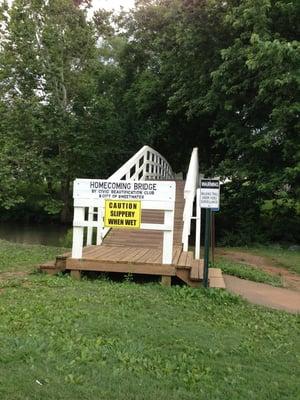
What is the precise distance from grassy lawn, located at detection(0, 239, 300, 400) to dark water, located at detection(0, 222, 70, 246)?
14302mm

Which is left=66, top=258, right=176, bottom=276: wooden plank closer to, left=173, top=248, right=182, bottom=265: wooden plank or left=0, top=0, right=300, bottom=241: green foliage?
left=173, top=248, right=182, bottom=265: wooden plank

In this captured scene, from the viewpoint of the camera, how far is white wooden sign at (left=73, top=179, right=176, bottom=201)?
8266 mm

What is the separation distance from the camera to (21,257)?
11.1 m

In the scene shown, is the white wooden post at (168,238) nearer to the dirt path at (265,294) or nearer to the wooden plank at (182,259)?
the wooden plank at (182,259)

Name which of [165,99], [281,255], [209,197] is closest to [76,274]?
[209,197]

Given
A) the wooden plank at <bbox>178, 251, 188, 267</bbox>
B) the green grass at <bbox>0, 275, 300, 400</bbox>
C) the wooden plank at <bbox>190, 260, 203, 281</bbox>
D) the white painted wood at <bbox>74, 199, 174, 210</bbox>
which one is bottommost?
the green grass at <bbox>0, 275, 300, 400</bbox>

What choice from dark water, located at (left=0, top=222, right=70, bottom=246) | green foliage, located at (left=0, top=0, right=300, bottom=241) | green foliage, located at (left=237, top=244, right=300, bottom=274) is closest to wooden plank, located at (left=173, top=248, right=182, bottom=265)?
green foliage, located at (left=237, top=244, right=300, bottom=274)

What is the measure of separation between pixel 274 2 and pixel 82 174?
13.3 metres

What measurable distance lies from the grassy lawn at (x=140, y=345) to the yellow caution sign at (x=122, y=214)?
3.51 ft

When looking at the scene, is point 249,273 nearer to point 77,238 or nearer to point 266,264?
point 266,264

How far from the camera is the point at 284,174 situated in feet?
47.9

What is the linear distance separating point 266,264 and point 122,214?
5.29m

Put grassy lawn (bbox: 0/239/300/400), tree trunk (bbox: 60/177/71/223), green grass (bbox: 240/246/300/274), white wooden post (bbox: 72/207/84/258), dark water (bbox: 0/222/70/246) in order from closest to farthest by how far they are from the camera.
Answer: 1. grassy lawn (bbox: 0/239/300/400)
2. white wooden post (bbox: 72/207/84/258)
3. green grass (bbox: 240/246/300/274)
4. dark water (bbox: 0/222/70/246)
5. tree trunk (bbox: 60/177/71/223)

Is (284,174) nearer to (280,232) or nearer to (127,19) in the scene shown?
(280,232)
